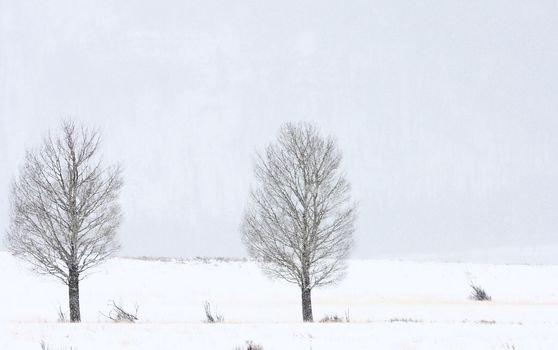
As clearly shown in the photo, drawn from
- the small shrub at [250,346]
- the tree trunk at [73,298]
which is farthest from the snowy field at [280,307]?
the tree trunk at [73,298]

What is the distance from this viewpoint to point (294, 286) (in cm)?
4156

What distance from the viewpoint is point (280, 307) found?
1235 inches

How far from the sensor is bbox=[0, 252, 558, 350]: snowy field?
52.9ft

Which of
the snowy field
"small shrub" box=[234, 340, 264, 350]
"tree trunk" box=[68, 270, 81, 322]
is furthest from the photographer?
"tree trunk" box=[68, 270, 81, 322]

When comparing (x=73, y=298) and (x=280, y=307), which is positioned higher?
(x=73, y=298)

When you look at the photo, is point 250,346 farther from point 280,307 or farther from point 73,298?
point 280,307

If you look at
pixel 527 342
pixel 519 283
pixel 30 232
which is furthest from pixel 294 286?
pixel 527 342

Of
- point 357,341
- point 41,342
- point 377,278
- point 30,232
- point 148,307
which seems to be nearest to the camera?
point 41,342

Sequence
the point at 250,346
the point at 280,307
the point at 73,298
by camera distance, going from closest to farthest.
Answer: the point at 250,346 < the point at 73,298 < the point at 280,307

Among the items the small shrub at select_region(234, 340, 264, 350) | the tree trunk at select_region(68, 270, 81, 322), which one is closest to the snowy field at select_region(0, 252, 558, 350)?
the small shrub at select_region(234, 340, 264, 350)

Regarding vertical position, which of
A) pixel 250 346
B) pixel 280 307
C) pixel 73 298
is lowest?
pixel 280 307

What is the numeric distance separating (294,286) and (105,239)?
21.6 metres

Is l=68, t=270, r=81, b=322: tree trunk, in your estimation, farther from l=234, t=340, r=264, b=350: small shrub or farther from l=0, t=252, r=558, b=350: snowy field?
l=234, t=340, r=264, b=350: small shrub

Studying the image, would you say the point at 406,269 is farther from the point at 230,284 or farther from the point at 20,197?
the point at 20,197
